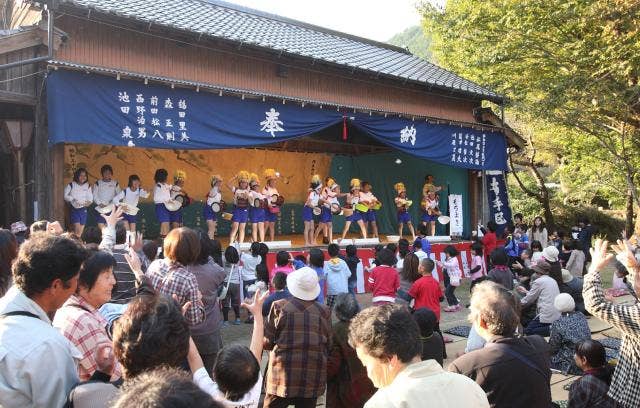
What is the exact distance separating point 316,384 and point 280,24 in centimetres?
1319

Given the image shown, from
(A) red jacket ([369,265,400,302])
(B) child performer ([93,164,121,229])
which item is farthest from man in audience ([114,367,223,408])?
(B) child performer ([93,164,121,229])

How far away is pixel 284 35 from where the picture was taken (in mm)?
13016

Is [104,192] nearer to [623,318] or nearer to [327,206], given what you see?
[327,206]

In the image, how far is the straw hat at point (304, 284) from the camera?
3.39m

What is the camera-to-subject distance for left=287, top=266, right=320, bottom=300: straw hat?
11.1 feet

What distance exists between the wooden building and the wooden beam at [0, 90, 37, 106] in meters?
0.01

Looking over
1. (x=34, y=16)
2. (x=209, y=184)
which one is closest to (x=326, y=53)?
(x=209, y=184)

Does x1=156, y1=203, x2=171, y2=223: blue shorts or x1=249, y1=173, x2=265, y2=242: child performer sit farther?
x1=249, y1=173, x2=265, y2=242: child performer

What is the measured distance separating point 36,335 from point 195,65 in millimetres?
8672

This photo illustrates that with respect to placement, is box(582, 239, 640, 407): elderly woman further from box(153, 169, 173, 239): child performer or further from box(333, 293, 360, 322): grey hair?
box(153, 169, 173, 239): child performer

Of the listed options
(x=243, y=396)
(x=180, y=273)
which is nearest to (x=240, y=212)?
(x=180, y=273)

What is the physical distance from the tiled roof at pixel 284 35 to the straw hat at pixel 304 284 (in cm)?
646

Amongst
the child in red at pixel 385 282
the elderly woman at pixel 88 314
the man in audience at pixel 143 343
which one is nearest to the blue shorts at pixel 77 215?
the child in red at pixel 385 282

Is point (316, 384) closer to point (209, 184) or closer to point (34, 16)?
point (34, 16)
